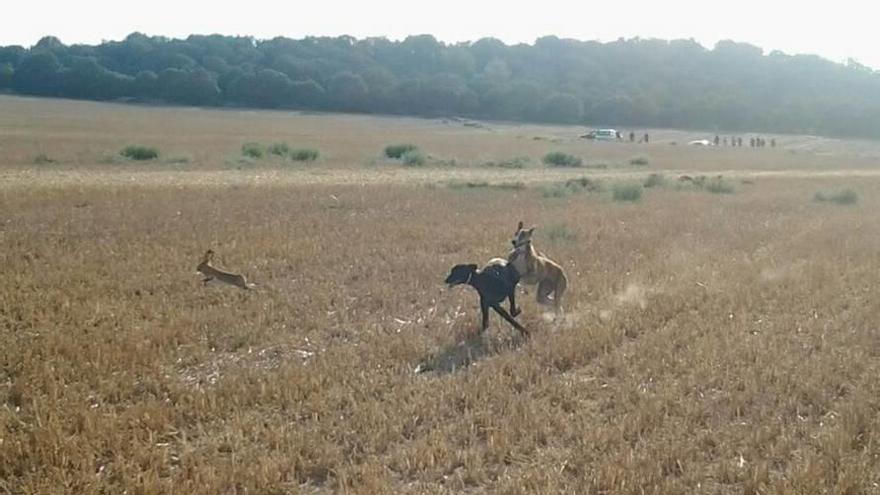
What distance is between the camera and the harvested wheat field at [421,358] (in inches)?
181

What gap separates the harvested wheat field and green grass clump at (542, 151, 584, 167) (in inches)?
986

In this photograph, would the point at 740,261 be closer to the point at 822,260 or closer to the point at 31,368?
the point at 822,260

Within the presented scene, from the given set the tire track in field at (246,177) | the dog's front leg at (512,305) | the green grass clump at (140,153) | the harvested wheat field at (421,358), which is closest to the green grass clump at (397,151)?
the tire track in field at (246,177)

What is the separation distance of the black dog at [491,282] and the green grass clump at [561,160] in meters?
34.3

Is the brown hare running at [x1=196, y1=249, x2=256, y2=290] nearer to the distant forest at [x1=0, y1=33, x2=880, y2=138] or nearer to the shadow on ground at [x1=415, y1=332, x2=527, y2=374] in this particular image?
the shadow on ground at [x1=415, y1=332, x2=527, y2=374]

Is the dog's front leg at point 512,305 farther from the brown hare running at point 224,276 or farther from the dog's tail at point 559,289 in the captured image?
the brown hare running at point 224,276

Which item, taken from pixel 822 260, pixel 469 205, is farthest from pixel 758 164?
pixel 822 260

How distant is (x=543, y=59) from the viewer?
471 ft

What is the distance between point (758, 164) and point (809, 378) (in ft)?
144

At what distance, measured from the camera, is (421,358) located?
6.74 metres

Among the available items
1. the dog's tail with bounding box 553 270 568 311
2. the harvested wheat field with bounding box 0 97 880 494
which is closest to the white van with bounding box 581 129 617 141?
the harvested wheat field with bounding box 0 97 880 494

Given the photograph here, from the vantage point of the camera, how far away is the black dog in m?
7.08

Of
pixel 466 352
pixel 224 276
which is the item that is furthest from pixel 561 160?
pixel 466 352

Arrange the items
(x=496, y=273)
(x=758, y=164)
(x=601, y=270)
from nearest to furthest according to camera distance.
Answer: (x=496, y=273) → (x=601, y=270) → (x=758, y=164)
